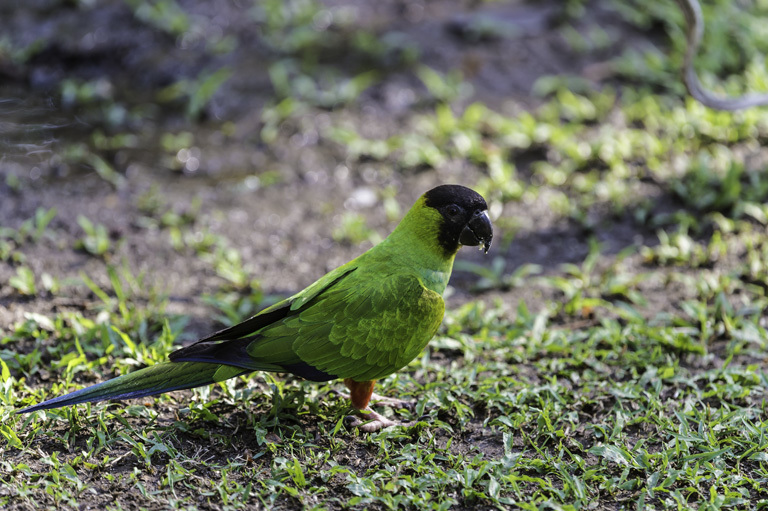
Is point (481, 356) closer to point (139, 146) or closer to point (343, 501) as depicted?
point (343, 501)

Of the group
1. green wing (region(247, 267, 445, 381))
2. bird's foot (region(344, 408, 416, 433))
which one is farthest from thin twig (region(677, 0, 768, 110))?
bird's foot (region(344, 408, 416, 433))

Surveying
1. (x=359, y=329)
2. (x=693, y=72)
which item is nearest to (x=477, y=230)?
(x=359, y=329)

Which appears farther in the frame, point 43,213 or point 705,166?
point 705,166

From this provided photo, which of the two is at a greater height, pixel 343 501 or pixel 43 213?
pixel 43 213

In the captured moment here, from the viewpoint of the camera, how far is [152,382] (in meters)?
3.16

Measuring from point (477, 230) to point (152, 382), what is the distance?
5.61 feet

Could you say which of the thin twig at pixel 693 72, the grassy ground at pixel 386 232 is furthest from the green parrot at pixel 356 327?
the thin twig at pixel 693 72

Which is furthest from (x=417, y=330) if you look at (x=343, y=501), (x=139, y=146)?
(x=139, y=146)

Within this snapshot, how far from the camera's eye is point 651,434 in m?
3.51

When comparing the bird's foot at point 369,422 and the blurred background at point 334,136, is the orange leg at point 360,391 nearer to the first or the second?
the bird's foot at point 369,422

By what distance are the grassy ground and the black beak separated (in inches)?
32.4

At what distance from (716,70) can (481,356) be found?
4866 mm

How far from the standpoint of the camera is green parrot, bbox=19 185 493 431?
3.19 metres

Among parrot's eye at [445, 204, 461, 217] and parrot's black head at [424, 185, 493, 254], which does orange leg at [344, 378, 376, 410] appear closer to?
parrot's black head at [424, 185, 493, 254]
